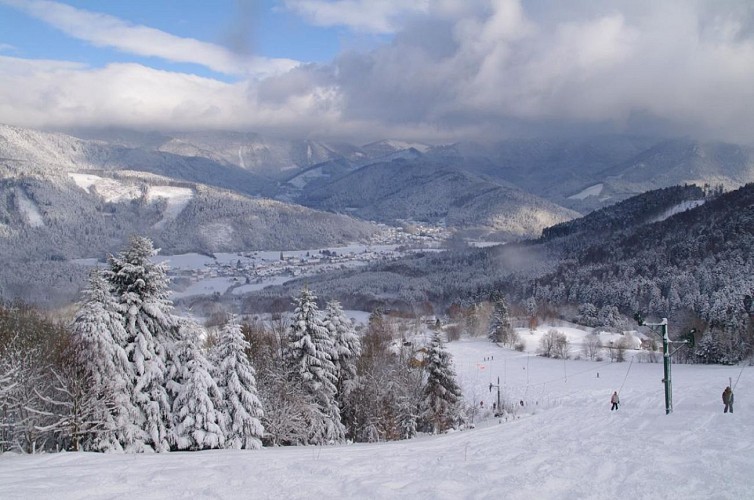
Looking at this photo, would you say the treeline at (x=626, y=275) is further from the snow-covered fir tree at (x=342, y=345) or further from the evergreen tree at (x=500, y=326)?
the snow-covered fir tree at (x=342, y=345)

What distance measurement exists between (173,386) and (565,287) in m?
120

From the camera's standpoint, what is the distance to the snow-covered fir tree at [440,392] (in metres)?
37.7

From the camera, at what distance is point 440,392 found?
37.9m

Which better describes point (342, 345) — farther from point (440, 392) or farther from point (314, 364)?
point (440, 392)

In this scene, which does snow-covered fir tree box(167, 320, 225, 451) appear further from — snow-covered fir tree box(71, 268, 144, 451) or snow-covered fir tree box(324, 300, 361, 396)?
snow-covered fir tree box(324, 300, 361, 396)

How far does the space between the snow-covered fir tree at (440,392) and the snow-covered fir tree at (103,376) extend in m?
22.8

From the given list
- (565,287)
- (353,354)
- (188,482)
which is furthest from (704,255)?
(188,482)

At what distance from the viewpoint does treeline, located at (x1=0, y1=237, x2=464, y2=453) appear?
19.0 metres

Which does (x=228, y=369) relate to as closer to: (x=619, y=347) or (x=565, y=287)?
(x=619, y=347)

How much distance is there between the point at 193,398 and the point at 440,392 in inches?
839

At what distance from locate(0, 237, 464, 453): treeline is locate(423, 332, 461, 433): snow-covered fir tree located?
983cm

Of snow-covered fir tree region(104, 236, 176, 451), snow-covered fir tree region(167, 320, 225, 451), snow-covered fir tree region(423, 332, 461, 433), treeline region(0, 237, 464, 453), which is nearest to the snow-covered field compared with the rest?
treeline region(0, 237, 464, 453)

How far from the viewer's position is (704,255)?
119188 mm

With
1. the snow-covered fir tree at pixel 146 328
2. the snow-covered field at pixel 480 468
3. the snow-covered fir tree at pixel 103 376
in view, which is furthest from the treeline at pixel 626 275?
the snow-covered fir tree at pixel 103 376
